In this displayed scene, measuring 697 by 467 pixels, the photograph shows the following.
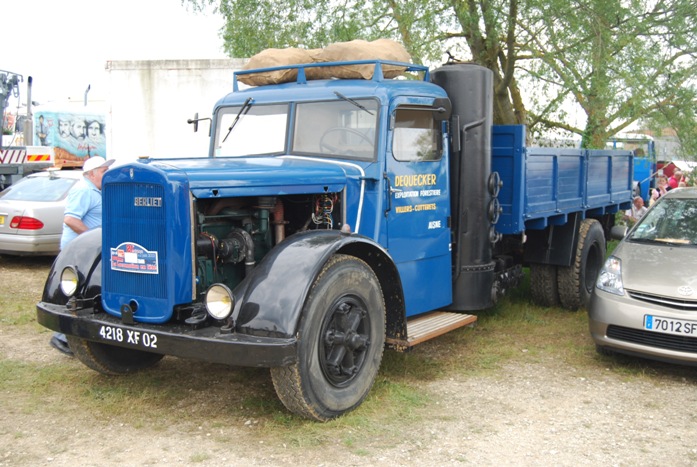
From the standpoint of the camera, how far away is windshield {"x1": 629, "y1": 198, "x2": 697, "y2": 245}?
6566 mm

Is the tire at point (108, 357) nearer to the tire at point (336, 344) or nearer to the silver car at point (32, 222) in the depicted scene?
the tire at point (336, 344)

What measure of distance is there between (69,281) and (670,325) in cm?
436

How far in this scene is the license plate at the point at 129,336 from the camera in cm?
443

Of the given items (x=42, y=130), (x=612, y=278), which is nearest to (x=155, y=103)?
(x=612, y=278)

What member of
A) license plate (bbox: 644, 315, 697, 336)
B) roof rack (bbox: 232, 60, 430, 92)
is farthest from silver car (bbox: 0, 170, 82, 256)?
license plate (bbox: 644, 315, 697, 336)

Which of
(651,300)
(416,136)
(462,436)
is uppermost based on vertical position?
(416,136)

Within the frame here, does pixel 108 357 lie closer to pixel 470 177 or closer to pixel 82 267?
pixel 82 267

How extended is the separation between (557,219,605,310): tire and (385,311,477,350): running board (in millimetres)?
2220

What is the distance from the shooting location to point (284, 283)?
443 cm

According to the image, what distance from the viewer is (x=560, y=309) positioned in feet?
27.3

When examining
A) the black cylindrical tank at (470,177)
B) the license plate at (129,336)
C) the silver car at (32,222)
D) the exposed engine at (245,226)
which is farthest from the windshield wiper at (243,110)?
the silver car at (32,222)

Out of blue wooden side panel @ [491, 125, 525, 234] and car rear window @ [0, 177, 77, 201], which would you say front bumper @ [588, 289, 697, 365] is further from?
car rear window @ [0, 177, 77, 201]

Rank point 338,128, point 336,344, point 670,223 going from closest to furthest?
point 336,344 → point 338,128 → point 670,223

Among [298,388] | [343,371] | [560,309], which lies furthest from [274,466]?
[560,309]
